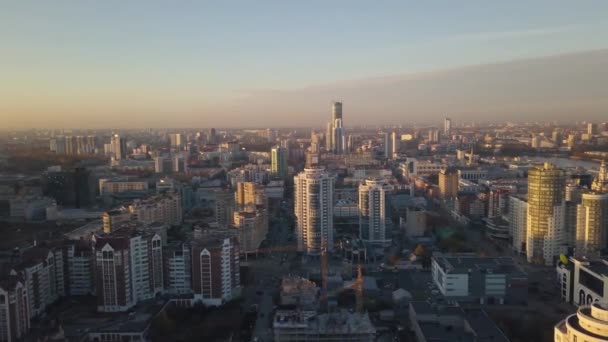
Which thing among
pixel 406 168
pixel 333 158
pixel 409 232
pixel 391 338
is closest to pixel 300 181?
pixel 409 232

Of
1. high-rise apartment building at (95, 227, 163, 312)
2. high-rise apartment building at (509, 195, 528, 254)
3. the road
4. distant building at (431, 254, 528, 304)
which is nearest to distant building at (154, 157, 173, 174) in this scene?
the road

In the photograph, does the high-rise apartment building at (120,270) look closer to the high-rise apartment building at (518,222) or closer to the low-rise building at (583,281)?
the low-rise building at (583,281)

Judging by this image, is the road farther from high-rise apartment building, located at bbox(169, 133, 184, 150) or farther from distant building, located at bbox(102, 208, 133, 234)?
high-rise apartment building, located at bbox(169, 133, 184, 150)

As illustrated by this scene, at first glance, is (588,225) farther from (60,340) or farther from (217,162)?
(217,162)

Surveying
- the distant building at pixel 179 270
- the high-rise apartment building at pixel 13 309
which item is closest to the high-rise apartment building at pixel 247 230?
the distant building at pixel 179 270

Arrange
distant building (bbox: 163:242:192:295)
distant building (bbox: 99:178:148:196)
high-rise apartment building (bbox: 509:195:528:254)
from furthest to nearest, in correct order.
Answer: distant building (bbox: 99:178:148:196) → high-rise apartment building (bbox: 509:195:528:254) → distant building (bbox: 163:242:192:295)

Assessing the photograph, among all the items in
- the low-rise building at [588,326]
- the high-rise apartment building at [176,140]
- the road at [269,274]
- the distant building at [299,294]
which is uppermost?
the high-rise apartment building at [176,140]
